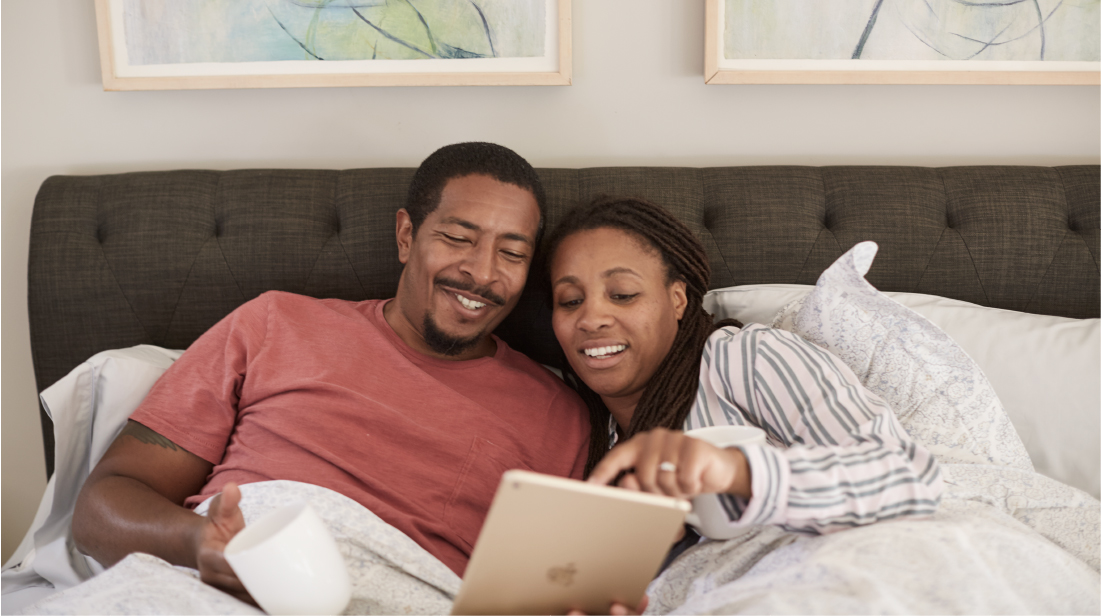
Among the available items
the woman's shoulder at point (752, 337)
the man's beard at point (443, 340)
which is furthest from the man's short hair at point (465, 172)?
the woman's shoulder at point (752, 337)

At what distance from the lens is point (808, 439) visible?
0.93m

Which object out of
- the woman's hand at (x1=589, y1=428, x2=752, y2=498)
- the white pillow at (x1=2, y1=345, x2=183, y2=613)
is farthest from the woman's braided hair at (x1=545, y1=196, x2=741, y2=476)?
the white pillow at (x1=2, y1=345, x2=183, y2=613)

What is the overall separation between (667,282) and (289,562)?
82 cm

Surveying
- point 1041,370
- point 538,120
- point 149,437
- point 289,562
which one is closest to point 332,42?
point 538,120

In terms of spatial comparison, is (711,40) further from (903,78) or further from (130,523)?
(130,523)

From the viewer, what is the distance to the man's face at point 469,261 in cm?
132

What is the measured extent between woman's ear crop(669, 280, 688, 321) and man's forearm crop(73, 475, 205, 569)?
0.90m

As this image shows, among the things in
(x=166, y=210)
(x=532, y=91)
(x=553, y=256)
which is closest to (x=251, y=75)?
(x=166, y=210)

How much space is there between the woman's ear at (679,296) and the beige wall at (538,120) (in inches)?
21.0

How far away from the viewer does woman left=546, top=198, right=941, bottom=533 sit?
751 mm

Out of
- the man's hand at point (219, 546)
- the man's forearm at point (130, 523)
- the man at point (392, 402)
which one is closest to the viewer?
the man's hand at point (219, 546)

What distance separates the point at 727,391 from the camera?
1.06 m

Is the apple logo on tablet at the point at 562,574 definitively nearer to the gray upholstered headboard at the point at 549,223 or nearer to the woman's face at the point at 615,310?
the woman's face at the point at 615,310

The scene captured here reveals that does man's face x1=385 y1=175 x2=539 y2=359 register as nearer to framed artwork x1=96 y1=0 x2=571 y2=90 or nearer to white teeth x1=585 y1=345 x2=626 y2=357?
white teeth x1=585 y1=345 x2=626 y2=357
